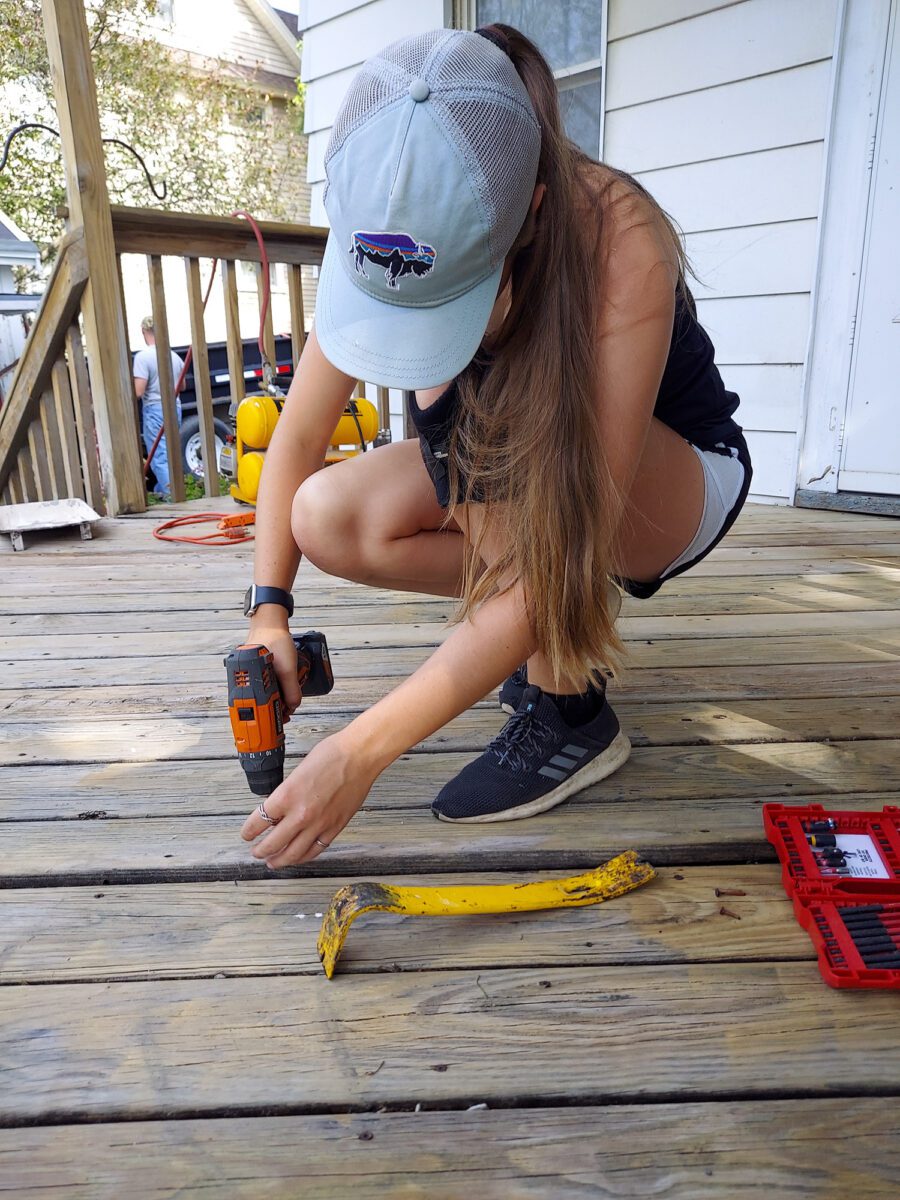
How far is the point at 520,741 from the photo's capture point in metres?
1.35

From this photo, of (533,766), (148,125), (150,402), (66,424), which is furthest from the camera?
(148,125)

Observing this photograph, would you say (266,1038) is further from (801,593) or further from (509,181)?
(801,593)

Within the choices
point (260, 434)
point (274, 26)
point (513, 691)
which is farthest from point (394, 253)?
point (274, 26)

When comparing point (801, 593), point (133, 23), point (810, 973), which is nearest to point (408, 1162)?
point (810, 973)

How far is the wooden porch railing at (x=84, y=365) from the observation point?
10.4ft

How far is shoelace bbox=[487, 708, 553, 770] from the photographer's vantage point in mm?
1329

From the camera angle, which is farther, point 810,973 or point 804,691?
point 804,691

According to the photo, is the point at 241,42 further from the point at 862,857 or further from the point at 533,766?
the point at 862,857

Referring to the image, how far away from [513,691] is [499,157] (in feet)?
3.21

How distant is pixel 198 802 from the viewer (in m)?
1.34

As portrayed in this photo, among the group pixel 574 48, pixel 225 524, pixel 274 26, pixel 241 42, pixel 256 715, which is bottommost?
pixel 225 524

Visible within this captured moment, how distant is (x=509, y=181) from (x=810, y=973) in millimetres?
873

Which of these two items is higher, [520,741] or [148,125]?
[148,125]

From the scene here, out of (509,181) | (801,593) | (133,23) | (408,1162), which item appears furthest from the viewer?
(133,23)
